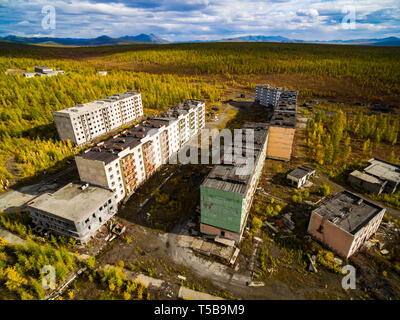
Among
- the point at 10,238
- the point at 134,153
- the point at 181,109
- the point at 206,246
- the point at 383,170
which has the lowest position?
the point at 206,246

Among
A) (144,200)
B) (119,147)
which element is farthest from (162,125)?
(144,200)

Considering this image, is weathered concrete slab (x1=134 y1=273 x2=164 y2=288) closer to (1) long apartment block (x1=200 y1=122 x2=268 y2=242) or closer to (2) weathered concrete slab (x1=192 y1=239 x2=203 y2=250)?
(2) weathered concrete slab (x1=192 y1=239 x2=203 y2=250)

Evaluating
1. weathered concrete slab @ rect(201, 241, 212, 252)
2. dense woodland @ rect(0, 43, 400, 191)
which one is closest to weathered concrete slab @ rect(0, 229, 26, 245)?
dense woodland @ rect(0, 43, 400, 191)

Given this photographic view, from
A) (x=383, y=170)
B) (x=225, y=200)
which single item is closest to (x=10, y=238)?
(x=225, y=200)

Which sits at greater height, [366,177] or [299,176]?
[299,176]

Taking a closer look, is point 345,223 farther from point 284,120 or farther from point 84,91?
point 84,91
